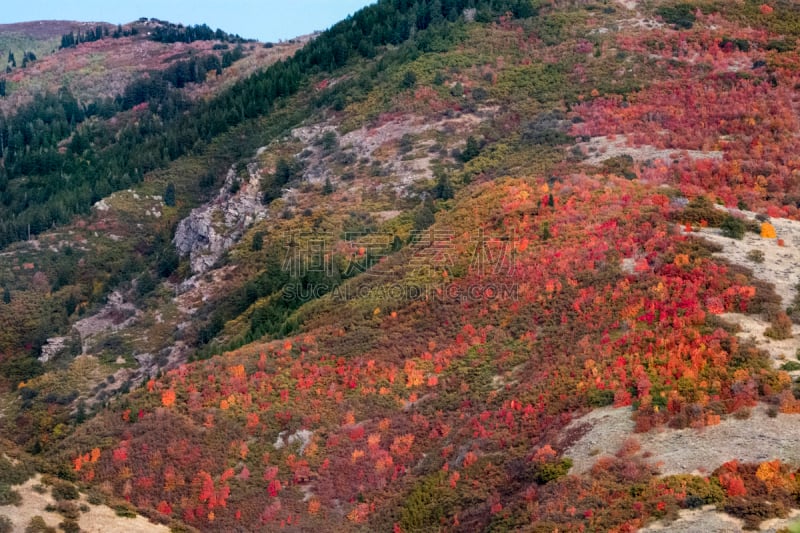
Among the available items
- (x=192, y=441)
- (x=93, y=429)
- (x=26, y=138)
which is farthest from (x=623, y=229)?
(x=26, y=138)

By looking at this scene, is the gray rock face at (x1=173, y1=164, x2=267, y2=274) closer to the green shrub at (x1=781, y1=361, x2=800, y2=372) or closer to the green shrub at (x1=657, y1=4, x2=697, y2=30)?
the green shrub at (x1=657, y1=4, x2=697, y2=30)

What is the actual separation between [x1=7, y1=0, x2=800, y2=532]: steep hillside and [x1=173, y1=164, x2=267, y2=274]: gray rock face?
0.39 meters

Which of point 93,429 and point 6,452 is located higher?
point 6,452

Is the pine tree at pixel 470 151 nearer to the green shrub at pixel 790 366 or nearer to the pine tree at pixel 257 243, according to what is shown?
the pine tree at pixel 257 243

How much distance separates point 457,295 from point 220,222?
36803mm

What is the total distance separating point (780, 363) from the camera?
36.4m

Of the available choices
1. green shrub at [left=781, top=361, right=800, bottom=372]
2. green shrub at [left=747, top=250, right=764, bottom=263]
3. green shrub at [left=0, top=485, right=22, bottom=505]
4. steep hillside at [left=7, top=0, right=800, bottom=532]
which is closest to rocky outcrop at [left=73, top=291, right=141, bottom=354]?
steep hillside at [left=7, top=0, right=800, bottom=532]

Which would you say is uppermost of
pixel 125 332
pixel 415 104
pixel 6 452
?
pixel 415 104

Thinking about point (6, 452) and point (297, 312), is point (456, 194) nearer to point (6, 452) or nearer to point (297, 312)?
point (297, 312)

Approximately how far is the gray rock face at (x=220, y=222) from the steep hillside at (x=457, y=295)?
39cm

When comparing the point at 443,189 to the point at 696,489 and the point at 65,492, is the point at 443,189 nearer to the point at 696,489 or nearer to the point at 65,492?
the point at 65,492

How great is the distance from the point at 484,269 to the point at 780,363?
69.4 ft

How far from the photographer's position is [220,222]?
273ft

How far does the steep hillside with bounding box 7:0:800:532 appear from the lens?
116ft
